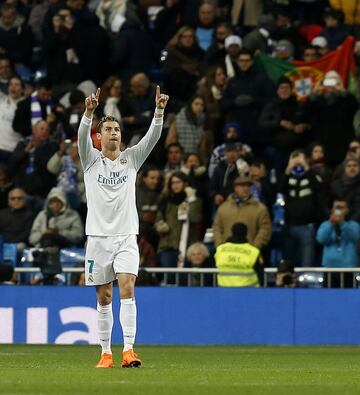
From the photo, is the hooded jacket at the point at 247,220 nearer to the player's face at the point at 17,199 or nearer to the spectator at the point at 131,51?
the player's face at the point at 17,199

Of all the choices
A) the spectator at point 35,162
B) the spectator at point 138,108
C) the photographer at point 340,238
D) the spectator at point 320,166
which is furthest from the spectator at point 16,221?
the photographer at point 340,238

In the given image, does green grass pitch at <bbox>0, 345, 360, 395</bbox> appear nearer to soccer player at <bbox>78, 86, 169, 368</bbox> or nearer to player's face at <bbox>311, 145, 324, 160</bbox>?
soccer player at <bbox>78, 86, 169, 368</bbox>

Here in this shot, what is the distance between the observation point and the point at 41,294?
22.2 metres

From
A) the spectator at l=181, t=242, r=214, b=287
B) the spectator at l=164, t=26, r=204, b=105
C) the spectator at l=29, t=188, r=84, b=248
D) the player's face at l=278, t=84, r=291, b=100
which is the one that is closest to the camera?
the spectator at l=181, t=242, r=214, b=287

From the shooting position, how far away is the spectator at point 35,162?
84.7 ft

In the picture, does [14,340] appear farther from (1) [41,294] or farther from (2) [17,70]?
(2) [17,70]

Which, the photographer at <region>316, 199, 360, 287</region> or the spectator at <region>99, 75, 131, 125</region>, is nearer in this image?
the photographer at <region>316, 199, 360, 287</region>

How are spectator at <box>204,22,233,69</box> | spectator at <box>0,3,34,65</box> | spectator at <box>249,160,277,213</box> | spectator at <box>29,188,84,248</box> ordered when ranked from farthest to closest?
spectator at <box>0,3,34,65</box>
spectator at <box>204,22,233,69</box>
spectator at <box>29,188,84,248</box>
spectator at <box>249,160,277,213</box>

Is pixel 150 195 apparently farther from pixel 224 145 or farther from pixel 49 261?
pixel 49 261

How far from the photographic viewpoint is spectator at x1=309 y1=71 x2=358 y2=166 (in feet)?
80.5

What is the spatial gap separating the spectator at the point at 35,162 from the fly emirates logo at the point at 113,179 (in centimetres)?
1097

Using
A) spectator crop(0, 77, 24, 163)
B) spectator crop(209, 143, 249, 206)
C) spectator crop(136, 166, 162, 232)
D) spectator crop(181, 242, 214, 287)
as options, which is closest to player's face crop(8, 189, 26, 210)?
spectator crop(136, 166, 162, 232)

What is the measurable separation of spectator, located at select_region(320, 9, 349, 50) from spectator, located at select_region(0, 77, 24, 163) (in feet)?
18.4

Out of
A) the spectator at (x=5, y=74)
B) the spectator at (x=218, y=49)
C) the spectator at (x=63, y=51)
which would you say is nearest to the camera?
the spectator at (x=218, y=49)
